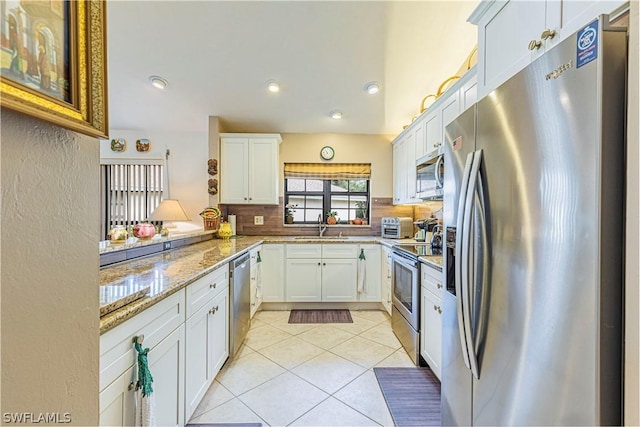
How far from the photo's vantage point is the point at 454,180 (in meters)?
1.34

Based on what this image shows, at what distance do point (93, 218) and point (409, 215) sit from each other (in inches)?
159

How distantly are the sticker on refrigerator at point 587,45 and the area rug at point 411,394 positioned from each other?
1.90 metres

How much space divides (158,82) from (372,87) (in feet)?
8.06

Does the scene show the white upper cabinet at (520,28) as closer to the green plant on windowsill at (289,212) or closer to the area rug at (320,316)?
the area rug at (320,316)

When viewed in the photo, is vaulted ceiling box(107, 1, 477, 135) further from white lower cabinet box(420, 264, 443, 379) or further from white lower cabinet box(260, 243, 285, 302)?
white lower cabinet box(420, 264, 443, 379)

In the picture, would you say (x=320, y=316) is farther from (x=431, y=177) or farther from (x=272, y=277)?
(x=431, y=177)

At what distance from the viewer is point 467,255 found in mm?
1085

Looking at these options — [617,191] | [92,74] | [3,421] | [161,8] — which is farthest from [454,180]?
[161,8]

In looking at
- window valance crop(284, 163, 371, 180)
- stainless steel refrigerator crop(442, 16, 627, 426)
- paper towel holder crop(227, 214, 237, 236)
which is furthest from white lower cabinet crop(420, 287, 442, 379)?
paper towel holder crop(227, 214, 237, 236)

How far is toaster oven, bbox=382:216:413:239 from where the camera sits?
11.9ft

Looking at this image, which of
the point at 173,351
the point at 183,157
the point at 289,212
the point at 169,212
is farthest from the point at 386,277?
the point at 183,157

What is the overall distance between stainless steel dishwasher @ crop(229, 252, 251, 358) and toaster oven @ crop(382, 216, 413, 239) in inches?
79.1

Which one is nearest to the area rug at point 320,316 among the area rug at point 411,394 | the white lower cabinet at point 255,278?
the white lower cabinet at point 255,278

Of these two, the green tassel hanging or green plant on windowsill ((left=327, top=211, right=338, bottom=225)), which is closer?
the green tassel hanging
